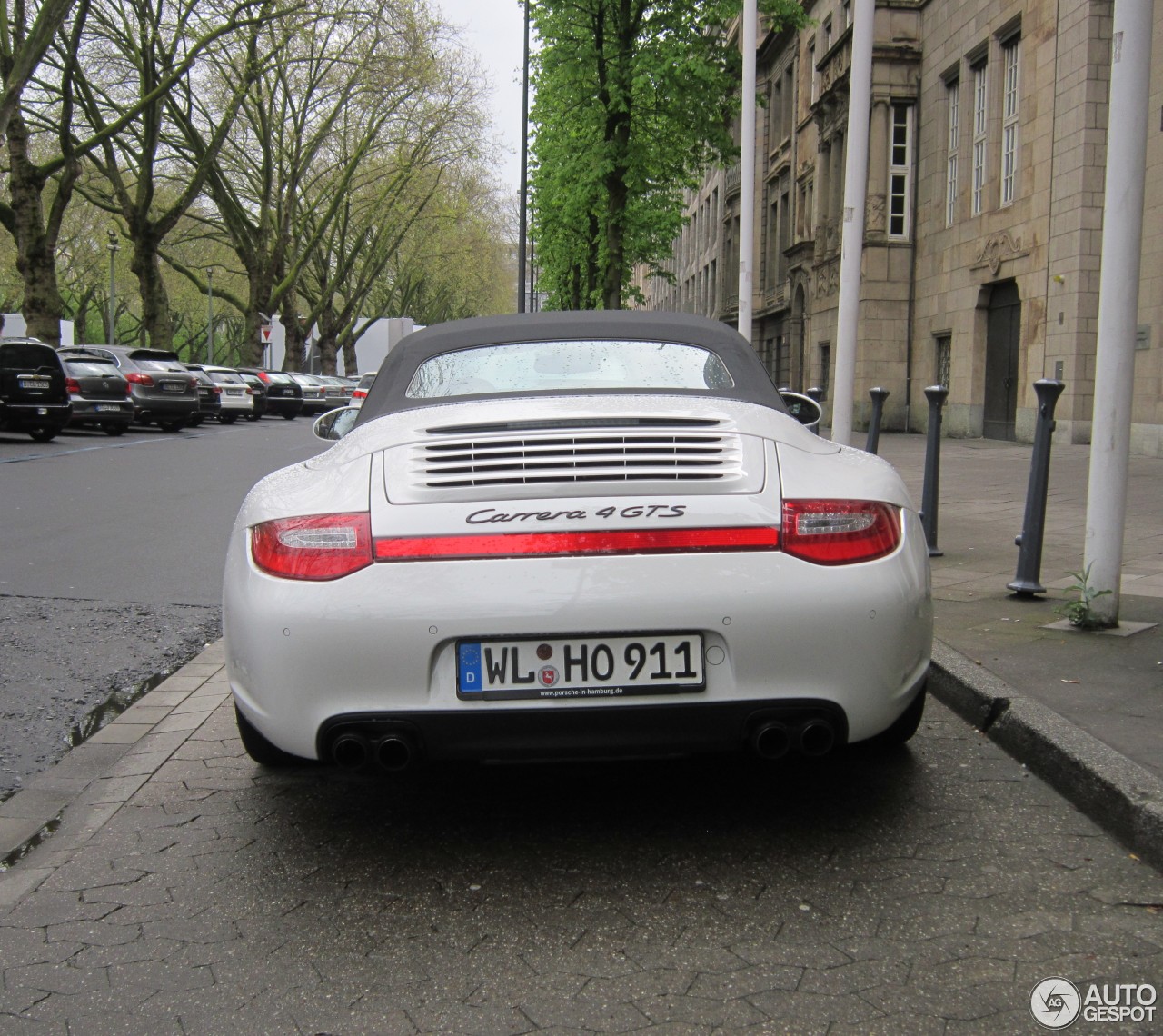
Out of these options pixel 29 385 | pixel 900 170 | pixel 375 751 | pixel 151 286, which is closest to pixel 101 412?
pixel 29 385

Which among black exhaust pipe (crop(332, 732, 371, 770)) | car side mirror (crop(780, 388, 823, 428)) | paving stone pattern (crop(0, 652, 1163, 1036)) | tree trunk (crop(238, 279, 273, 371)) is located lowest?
paving stone pattern (crop(0, 652, 1163, 1036))

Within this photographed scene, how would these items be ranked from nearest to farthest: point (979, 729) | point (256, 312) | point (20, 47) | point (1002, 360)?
1. point (979, 729)
2. point (1002, 360)
3. point (20, 47)
4. point (256, 312)

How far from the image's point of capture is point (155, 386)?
86.8 feet

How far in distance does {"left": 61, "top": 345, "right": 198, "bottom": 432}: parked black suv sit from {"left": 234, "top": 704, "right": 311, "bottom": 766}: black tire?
22945 millimetres

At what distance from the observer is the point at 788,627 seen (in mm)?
3119

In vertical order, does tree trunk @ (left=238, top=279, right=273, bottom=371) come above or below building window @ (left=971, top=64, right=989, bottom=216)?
below

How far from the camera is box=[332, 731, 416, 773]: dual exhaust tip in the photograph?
3166 mm

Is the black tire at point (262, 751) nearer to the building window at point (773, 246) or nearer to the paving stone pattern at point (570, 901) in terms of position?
the paving stone pattern at point (570, 901)

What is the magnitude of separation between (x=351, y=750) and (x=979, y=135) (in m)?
24.2

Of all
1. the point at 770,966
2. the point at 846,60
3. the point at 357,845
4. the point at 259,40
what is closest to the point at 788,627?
the point at 770,966

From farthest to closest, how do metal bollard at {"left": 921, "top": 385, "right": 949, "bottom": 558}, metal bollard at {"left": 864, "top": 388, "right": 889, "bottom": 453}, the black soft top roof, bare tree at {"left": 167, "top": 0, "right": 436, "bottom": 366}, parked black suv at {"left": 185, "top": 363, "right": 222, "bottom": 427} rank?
bare tree at {"left": 167, "top": 0, "right": 436, "bottom": 366} → parked black suv at {"left": 185, "top": 363, "right": 222, "bottom": 427} → metal bollard at {"left": 864, "top": 388, "right": 889, "bottom": 453} → metal bollard at {"left": 921, "top": 385, "right": 949, "bottom": 558} → the black soft top roof

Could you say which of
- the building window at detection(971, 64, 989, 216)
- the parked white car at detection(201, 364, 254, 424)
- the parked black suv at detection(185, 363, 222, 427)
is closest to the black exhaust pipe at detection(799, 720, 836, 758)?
the building window at detection(971, 64, 989, 216)

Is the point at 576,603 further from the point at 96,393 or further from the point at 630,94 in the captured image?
the point at 630,94

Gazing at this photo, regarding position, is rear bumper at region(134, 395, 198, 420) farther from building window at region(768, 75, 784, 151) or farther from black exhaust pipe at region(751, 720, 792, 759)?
black exhaust pipe at region(751, 720, 792, 759)
